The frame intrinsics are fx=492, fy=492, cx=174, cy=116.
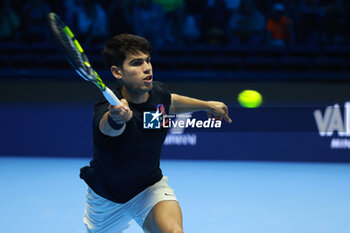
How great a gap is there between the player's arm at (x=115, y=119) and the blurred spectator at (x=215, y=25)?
6.99m

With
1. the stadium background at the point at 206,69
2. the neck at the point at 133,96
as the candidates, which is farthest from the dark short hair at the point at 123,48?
the stadium background at the point at 206,69

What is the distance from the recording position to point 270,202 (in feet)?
19.4

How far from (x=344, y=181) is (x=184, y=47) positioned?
12.7 ft

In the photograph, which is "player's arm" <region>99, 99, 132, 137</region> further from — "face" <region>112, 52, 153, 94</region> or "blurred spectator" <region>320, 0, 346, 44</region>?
"blurred spectator" <region>320, 0, 346, 44</region>

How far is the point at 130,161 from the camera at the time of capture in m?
3.12

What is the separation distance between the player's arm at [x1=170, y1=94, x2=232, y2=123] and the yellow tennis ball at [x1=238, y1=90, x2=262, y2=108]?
4.32m

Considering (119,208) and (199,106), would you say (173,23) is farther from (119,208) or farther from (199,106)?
(119,208)

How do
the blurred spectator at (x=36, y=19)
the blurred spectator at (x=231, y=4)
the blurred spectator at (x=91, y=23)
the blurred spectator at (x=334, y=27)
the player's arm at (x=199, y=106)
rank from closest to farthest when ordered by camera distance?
the player's arm at (x=199, y=106)
the blurred spectator at (x=334, y=27)
the blurred spectator at (x=91, y=23)
the blurred spectator at (x=36, y=19)
the blurred spectator at (x=231, y=4)

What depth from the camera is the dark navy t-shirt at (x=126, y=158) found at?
3076 mm

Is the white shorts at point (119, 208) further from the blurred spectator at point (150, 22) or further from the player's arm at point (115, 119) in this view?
the blurred spectator at point (150, 22)

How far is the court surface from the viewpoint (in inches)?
201

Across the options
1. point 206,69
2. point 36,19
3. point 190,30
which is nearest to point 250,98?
point 206,69

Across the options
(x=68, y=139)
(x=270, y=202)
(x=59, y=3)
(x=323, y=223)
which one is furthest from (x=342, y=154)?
(x=59, y=3)

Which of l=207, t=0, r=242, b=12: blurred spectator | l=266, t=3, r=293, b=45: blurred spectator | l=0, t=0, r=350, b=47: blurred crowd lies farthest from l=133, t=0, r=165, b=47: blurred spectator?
l=266, t=3, r=293, b=45: blurred spectator
